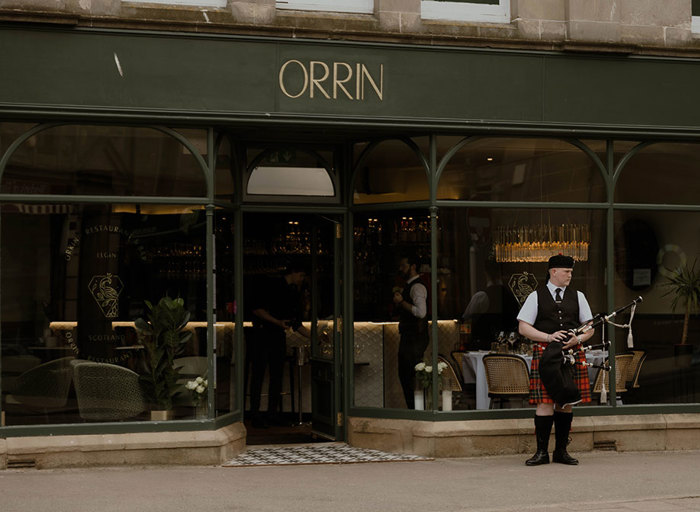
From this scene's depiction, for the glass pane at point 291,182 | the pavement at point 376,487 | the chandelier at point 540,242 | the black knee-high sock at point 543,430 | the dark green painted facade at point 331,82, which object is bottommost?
the pavement at point 376,487

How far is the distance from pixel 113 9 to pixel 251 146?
214 centimetres

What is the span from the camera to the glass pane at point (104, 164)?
1105 centimetres

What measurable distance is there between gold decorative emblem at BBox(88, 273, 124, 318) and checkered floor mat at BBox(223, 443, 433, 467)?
6.31 ft

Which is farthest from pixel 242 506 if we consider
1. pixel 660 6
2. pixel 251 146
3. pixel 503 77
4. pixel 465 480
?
pixel 660 6

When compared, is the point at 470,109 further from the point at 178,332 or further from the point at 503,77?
the point at 178,332

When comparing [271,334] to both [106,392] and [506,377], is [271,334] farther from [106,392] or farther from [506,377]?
[506,377]

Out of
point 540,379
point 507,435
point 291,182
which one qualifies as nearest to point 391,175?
point 291,182

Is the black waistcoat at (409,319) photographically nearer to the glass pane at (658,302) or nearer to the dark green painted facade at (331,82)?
the dark green painted facade at (331,82)

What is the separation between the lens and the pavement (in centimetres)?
905

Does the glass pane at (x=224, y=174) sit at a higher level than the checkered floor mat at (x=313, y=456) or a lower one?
higher

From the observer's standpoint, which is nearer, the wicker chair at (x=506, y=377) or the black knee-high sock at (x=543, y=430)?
the black knee-high sock at (x=543, y=430)

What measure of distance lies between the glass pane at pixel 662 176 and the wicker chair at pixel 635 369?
173 centimetres

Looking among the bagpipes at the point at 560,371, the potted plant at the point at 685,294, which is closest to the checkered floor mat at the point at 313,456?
the bagpipes at the point at 560,371

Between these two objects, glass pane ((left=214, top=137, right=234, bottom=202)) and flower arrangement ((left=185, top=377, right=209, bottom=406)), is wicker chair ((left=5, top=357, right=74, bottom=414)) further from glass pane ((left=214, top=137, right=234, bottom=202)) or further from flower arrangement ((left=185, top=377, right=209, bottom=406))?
glass pane ((left=214, top=137, right=234, bottom=202))
